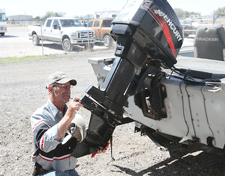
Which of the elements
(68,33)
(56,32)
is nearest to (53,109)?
(68,33)

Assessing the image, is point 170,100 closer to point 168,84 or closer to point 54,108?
point 168,84

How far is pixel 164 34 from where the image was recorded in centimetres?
351

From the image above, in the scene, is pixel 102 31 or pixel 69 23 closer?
pixel 69 23

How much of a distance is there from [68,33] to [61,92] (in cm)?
1586

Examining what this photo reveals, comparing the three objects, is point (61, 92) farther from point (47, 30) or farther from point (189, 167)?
point (47, 30)

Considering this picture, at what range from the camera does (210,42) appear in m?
5.43

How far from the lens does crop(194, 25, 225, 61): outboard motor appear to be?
5363 millimetres

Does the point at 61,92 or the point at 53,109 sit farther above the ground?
the point at 61,92

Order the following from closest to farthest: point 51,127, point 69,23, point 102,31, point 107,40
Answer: point 51,127 → point 69,23 → point 107,40 → point 102,31

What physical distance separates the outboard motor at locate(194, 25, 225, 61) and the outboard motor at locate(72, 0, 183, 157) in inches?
81.5

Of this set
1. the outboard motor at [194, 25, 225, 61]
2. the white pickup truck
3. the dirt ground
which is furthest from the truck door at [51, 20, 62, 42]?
the outboard motor at [194, 25, 225, 61]

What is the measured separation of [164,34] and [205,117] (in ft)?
3.13

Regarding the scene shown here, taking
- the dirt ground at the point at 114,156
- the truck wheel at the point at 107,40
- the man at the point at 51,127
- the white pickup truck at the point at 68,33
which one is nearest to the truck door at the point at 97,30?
the truck wheel at the point at 107,40

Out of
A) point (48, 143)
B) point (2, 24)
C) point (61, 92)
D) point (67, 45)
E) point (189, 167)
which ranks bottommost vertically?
point (2, 24)
